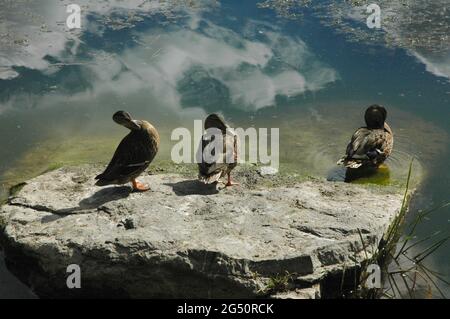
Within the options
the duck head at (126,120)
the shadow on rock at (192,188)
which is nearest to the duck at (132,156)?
the duck head at (126,120)

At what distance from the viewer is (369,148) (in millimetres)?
7238

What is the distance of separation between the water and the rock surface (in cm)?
62

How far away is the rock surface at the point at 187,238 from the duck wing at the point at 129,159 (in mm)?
234

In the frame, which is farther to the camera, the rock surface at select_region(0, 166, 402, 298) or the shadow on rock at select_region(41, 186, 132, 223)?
the shadow on rock at select_region(41, 186, 132, 223)

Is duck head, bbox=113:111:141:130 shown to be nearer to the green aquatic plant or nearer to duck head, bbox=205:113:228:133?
duck head, bbox=205:113:228:133

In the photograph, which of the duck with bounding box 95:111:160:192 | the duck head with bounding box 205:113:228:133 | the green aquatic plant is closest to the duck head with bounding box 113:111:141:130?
the duck with bounding box 95:111:160:192

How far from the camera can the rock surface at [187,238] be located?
4.76 m

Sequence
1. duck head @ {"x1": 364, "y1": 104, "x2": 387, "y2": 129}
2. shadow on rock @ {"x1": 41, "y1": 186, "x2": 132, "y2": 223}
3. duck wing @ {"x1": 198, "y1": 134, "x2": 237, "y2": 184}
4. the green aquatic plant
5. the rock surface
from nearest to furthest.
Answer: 1. the rock surface
2. the green aquatic plant
3. shadow on rock @ {"x1": 41, "y1": 186, "x2": 132, "y2": 223}
4. duck wing @ {"x1": 198, "y1": 134, "x2": 237, "y2": 184}
5. duck head @ {"x1": 364, "y1": 104, "x2": 387, "y2": 129}

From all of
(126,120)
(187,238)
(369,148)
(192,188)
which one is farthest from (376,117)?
(187,238)

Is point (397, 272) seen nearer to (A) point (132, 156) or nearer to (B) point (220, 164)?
(B) point (220, 164)

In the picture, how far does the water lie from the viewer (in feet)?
26.1

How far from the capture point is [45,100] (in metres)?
9.63

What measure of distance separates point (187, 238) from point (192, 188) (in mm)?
1210
